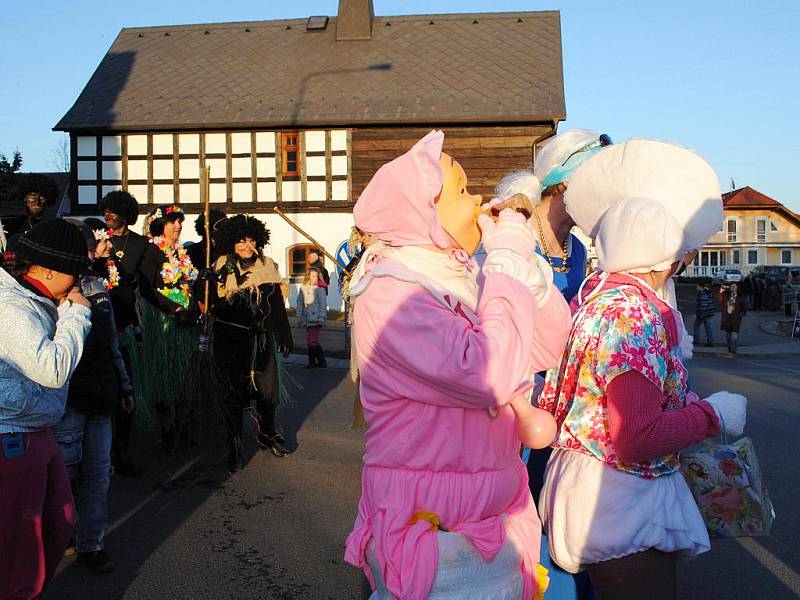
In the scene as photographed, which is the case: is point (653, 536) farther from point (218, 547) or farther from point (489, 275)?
point (218, 547)

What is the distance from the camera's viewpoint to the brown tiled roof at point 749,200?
7300 centimetres

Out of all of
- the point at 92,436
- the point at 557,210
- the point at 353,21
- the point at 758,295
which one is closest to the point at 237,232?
the point at 92,436

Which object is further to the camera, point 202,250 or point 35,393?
point 202,250

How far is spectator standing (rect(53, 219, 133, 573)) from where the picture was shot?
4520mm

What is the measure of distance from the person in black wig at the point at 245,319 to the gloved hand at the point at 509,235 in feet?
16.4

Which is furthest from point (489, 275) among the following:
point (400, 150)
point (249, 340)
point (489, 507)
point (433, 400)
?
point (400, 150)

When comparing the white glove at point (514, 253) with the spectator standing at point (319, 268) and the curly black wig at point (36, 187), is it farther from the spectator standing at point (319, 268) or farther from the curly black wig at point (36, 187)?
the spectator standing at point (319, 268)

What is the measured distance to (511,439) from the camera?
2.37 m

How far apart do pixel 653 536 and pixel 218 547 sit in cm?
350

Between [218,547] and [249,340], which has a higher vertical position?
[249,340]

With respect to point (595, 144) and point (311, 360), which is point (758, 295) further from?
point (595, 144)

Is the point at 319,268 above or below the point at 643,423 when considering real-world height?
above

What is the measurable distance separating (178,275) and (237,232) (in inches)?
25.8

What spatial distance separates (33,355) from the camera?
129 inches
